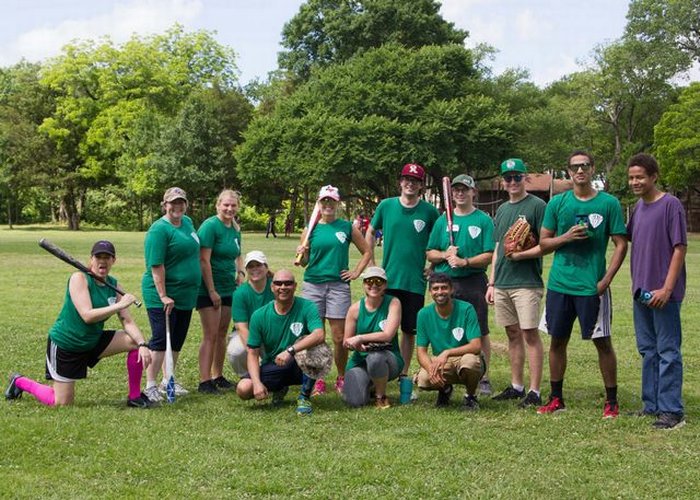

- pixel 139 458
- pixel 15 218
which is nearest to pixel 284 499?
pixel 139 458

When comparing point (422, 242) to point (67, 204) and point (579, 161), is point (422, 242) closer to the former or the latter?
point (579, 161)

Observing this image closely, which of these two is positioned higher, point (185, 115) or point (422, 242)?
point (185, 115)

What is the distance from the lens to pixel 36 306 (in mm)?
13461

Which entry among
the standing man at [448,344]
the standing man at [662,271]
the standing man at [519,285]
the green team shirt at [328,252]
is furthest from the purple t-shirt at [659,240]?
the green team shirt at [328,252]

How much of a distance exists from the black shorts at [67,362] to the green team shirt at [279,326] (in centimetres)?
129

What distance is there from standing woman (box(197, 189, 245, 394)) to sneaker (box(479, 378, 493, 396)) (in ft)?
7.74

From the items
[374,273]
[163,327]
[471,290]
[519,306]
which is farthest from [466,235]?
[163,327]

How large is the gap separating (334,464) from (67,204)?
65914 millimetres

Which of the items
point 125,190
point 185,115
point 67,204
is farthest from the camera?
point 67,204

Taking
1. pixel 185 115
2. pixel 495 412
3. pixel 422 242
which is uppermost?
pixel 185 115

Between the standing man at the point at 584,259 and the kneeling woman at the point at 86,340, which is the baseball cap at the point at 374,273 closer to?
the standing man at the point at 584,259

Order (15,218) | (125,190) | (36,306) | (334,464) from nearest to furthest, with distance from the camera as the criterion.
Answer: (334,464) < (36,306) < (125,190) < (15,218)

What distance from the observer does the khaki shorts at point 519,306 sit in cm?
682

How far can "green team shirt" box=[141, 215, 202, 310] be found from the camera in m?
6.98
